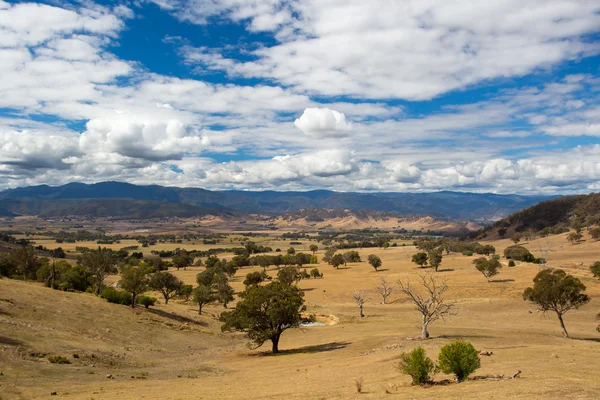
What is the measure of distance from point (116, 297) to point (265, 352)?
30507 millimetres

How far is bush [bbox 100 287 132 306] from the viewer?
6147 centimetres

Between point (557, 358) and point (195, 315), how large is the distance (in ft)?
180

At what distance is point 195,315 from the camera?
220 ft

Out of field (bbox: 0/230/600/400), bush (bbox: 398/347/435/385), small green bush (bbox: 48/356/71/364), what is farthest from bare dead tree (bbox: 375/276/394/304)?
small green bush (bbox: 48/356/71/364)

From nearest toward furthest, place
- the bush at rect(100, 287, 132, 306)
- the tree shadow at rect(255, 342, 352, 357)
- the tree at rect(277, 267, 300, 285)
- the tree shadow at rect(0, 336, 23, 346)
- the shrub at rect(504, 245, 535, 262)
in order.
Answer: the tree shadow at rect(0, 336, 23, 346) < the tree shadow at rect(255, 342, 352, 357) < the bush at rect(100, 287, 132, 306) < the tree at rect(277, 267, 300, 285) < the shrub at rect(504, 245, 535, 262)

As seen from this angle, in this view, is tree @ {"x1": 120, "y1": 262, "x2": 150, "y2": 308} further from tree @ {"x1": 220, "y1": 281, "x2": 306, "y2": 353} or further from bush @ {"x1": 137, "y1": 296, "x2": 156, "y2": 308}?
tree @ {"x1": 220, "y1": 281, "x2": 306, "y2": 353}

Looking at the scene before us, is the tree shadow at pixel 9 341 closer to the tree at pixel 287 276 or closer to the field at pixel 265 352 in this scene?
the field at pixel 265 352

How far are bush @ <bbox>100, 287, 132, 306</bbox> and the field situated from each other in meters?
3.59

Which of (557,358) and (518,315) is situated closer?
(557,358)

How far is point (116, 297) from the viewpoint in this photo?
6203 cm

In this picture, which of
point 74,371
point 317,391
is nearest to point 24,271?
point 74,371

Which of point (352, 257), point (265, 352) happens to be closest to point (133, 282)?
point (265, 352)

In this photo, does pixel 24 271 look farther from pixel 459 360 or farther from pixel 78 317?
pixel 459 360

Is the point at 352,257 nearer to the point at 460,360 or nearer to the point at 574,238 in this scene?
the point at 574,238
